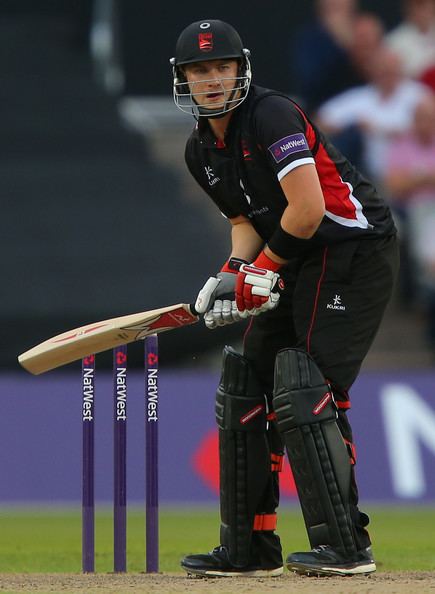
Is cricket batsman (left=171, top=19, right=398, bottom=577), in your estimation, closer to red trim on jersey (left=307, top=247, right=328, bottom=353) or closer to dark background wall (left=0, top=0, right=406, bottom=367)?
red trim on jersey (left=307, top=247, right=328, bottom=353)

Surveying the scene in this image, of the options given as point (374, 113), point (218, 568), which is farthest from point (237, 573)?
point (374, 113)

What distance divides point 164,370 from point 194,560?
19.5 feet

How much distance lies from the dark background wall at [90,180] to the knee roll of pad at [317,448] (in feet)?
20.1

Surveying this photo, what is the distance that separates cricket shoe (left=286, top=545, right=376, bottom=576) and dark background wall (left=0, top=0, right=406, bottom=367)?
6157 millimetres

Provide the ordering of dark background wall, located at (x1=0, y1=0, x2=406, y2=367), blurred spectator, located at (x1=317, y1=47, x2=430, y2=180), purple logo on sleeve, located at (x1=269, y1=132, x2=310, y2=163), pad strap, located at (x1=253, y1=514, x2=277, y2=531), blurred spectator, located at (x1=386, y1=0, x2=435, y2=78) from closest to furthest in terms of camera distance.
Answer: purple logo on sleeve, located at (x1=269, y1=132, x2=310, y2=163) → pad strap, located at (x1=253, y1=514, x2=277, y2=531) → dark background wall, located at (x1=0, y1=0, x2=406, y2=367) → blurred spectator, located at (x1=317, y1=47, x2=430, y2=180) → blurred spectator, located at (x1=386, y1=0, x2=435, y2=78)

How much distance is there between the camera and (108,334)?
4.36m

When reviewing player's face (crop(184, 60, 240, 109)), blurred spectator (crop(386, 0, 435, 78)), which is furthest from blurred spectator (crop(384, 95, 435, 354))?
player's face (crop(184, 60, 240, 109))

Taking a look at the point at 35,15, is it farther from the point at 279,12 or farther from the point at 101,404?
the point at 101,404

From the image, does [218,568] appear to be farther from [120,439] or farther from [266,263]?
[266,263]

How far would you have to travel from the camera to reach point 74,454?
8.27m

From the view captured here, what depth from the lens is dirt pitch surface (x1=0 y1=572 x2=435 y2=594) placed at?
380cm

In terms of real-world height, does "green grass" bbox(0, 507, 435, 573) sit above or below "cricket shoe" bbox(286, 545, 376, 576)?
above

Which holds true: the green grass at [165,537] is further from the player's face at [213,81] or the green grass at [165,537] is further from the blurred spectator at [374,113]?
the blurred spectator at [374,113]

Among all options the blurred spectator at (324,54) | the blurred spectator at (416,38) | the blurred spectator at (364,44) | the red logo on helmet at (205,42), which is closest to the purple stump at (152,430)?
the red logo on helmet at (205,42)
